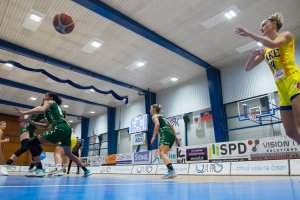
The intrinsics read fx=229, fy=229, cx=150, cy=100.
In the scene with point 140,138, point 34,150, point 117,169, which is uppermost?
point 140,138

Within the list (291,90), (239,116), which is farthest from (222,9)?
(291,90)

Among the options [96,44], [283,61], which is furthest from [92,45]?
[283,61]

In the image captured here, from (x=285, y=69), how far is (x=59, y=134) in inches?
152

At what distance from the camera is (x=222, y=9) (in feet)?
25.8

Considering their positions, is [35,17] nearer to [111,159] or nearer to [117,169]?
[117,169]

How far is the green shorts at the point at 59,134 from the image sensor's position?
433 cm

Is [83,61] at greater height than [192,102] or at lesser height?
greater

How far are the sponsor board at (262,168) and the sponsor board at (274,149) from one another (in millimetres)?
937

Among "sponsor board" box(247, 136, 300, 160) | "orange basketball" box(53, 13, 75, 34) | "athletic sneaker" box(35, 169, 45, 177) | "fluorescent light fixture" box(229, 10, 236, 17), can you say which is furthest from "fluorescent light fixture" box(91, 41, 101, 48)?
"sponsor board" box(247, 136, 300, 160)

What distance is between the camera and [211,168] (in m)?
6.89

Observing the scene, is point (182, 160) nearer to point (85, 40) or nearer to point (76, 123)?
point (85, 40)

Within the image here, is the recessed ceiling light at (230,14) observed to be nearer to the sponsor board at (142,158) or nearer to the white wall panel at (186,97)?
the white wall panel at (186,97)

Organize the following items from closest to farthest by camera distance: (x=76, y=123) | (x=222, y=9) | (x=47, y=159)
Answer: (x=222, y=9) < (x=47, y=159) < (x=76, y=123)

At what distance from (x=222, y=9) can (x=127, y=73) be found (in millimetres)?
6431
